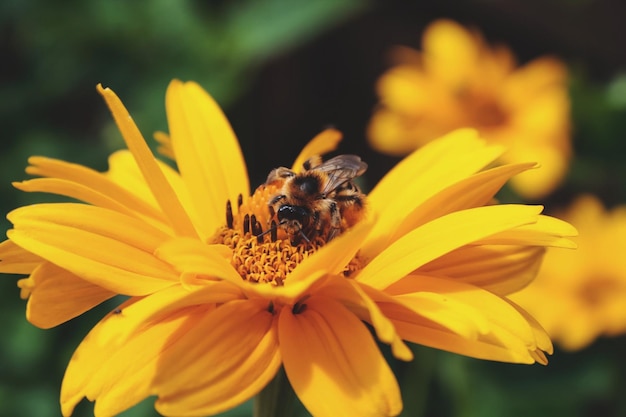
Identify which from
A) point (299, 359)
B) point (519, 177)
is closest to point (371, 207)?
point (299, 359)

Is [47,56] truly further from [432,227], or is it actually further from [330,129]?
[432,227]

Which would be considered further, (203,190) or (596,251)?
(596,251)

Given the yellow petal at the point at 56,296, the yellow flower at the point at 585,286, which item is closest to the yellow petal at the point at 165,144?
the yellow petal at the point at 56,296

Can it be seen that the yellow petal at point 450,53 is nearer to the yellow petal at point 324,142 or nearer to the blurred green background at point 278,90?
the blurred green background at point 278,90

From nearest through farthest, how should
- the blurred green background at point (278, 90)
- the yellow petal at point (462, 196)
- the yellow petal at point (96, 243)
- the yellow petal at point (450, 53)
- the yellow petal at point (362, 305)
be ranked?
the yellow petal at point (362, 305) < the yellow petal at point (96, 243) < the yellow petal at point (462, 196) < the blurred green background at point (278, 90) < the yellow petal at point (450, 53)

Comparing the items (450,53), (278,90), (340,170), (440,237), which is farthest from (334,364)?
(278,90)

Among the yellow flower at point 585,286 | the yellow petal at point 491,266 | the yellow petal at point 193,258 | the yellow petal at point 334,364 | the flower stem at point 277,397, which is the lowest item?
Result: the yellow flower at point 585,286
